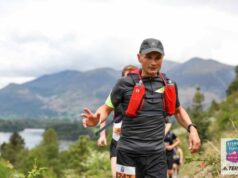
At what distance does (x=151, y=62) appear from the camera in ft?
16.7

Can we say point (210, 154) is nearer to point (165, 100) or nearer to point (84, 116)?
point (165, 100)

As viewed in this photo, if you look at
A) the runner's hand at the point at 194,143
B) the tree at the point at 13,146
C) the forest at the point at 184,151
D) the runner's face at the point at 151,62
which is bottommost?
the tree at the point at 13,146

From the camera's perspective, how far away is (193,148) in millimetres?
5086

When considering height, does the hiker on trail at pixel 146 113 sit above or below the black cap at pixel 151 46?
below

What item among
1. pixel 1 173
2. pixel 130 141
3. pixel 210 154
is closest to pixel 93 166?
pixel 210 154

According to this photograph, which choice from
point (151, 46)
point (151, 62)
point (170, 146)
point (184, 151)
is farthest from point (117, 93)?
point (184, 151)

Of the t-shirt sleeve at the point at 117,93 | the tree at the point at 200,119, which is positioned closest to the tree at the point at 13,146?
the tree at the point at 200,119

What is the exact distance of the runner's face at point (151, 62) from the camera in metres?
5.08

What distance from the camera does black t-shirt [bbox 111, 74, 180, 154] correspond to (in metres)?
5.12

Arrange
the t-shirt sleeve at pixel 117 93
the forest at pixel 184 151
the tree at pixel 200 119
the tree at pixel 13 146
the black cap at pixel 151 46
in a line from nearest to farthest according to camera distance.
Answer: the black cap at pixel 151 46
the t-shirt sleeve at pixel 117 93
the forest at pixel 184 151
the tree at pixel 200 119
the tree at pixel 13 146

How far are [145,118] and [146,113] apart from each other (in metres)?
0.05

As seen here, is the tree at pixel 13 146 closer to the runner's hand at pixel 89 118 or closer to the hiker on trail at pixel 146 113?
the hiker on trail at pixel 146 113

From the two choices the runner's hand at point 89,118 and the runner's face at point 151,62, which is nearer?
the runner's hand at point 89,118

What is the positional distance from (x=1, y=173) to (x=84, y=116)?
7.41 feet
